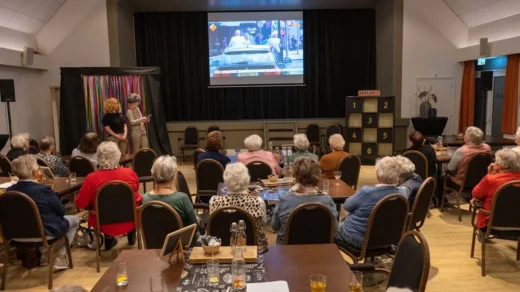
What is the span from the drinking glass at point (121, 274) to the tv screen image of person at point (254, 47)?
9.41m

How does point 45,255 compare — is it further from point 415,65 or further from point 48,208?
point 415,65

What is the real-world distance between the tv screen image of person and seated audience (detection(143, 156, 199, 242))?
26.7ft

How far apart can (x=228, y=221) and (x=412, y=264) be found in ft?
4.08

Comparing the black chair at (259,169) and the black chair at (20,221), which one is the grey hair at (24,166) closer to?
the black chair at (20,221)

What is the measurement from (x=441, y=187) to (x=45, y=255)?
17.1ft

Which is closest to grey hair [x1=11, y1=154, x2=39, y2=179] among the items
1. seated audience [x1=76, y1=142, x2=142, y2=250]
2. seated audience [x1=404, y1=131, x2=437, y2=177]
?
seated audience [x1=76, y1=142, x2=142, y2=250]

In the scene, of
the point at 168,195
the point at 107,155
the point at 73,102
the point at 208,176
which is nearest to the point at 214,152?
the point at 208,176

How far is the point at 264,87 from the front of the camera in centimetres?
1199

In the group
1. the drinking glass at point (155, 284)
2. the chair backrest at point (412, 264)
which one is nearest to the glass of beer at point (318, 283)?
the chair backrest at point (412, 264)

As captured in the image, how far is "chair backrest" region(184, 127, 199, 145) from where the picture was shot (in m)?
10.6

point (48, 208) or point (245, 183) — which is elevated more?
point (245, 183)

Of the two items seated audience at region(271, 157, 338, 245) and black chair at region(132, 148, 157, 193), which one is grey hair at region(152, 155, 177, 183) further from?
black chair at region(132, 148, 157, 193)

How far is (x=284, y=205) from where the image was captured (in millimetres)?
3188

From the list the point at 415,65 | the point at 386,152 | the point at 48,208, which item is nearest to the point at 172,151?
the point at 386,152
